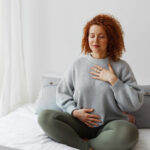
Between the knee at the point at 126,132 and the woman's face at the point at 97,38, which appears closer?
the knee at the point at 126,132

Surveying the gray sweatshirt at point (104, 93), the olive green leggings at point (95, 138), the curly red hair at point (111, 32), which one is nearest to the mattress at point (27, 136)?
the olive green leggings at point (95, 138)

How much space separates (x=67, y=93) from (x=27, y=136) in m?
0.36

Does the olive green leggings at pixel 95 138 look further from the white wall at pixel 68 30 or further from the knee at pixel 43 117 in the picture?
the white wall at pixel 68 30

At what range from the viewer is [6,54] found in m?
1.86

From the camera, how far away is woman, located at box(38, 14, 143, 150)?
124cm

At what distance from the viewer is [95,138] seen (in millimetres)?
1266

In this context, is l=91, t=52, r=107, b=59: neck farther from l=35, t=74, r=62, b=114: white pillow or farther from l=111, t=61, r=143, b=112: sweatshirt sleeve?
l=35, t=74, r=62, b=114: white pillow

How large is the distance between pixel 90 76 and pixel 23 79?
0.97 meters

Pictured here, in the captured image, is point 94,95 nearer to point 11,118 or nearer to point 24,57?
point 11,118

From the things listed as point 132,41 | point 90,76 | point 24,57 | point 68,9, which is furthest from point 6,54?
point 132,41

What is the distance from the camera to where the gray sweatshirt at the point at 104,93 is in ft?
4.25

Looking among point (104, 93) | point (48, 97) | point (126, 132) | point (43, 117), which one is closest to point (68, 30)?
point (48, 97)

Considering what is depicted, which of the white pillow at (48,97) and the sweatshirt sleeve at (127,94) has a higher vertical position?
the sweatshirt sleeve at (127,94)

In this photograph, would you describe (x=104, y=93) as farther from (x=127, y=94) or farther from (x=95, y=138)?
(x=95, y=138)
